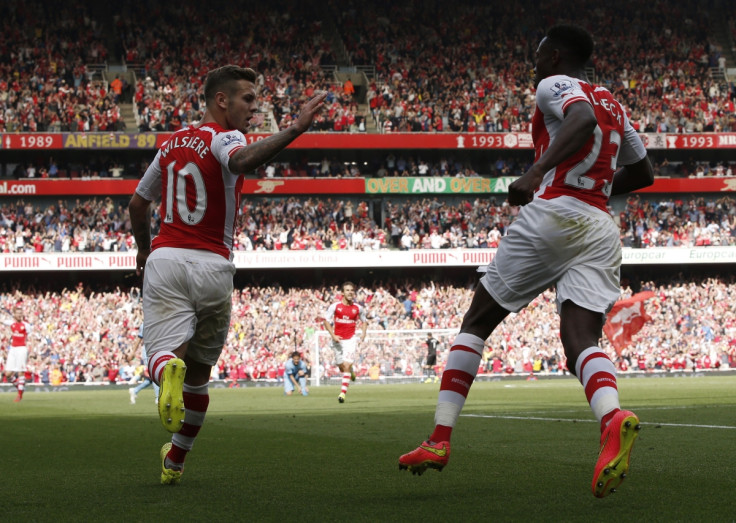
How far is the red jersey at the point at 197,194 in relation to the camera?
5902 millimetres

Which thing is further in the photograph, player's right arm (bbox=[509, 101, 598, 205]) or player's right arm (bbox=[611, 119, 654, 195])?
player's right arm (bbox=[611, 119, 654, 195])

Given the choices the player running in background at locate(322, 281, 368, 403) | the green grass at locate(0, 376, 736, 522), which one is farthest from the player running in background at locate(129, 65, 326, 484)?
the player running in background at locate(322, 281, 368, 403)

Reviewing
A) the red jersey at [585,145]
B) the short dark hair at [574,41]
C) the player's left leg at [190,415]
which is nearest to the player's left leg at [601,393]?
the red jersey at [585,145]

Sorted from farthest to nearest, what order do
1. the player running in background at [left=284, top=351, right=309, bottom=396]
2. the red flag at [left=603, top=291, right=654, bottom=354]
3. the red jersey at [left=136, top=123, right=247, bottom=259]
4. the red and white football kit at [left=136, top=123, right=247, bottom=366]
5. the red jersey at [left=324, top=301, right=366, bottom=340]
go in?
1. the red flag at [left=603, top=291, right=654, bottom=354]
2. the player running in background at [left=284, top=351, right=309, bottom=396]
3. the red jersey at [left=324, top=301, right=366, bottom=340]
4. the red jersey at [left=136, top=123, right=247, bottom=259]
5. the red and white football kit at [left=136, top=123, right=247, bottom=366]

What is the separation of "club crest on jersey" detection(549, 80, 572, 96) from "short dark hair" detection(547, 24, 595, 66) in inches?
12.3

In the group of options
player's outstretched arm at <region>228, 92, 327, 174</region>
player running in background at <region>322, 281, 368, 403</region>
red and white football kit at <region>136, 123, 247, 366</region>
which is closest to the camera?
player's outstretched arm at <region>228, 92, 327, 174</region>

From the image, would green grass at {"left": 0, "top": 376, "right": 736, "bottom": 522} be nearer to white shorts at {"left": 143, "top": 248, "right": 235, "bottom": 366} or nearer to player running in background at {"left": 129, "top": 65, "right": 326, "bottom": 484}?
player running in background at {"left": 129, "top": 65, "right": 326, "bottom": 484}

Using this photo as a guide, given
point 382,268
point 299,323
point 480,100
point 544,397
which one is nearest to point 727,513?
point 544,397

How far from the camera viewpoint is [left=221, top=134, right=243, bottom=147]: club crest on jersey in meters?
5.67

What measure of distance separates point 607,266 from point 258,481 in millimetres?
2538

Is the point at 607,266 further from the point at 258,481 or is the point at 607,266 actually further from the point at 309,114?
the point at 258,481

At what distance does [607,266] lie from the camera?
16.9 ft

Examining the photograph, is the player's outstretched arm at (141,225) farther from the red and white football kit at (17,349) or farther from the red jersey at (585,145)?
the red and white football kit at (17,349)

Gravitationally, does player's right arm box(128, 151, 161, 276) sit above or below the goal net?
above
